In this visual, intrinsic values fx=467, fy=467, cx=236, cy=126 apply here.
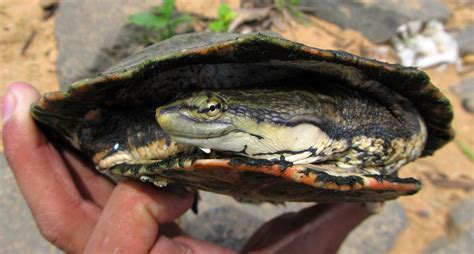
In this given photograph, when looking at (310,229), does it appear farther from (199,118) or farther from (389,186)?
(199,118)

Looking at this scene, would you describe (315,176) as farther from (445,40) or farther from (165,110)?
(445,40)

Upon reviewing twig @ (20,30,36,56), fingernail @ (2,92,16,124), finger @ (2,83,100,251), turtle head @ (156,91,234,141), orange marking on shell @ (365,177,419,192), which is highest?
orange marking on shell @ (365,177,419,192)

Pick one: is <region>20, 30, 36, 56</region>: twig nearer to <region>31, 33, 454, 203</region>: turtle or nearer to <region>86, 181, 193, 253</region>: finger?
<region>31, 33, 454, 203</region>: turtle

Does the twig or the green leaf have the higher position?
the green leaf

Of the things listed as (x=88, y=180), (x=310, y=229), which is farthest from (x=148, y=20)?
(x=310, y=229)

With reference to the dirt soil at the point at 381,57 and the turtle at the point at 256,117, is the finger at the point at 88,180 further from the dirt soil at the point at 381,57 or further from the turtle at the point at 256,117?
the dirt soil at the point at 381,57

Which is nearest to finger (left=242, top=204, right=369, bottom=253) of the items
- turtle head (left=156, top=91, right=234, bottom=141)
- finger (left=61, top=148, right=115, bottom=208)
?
finger (left=61, top=148, right=115, bottom=208)

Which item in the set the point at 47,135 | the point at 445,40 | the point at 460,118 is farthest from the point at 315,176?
the point at 445,40
